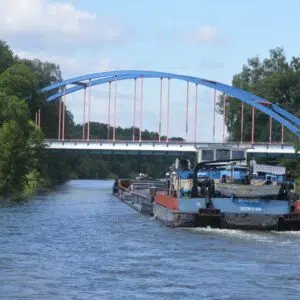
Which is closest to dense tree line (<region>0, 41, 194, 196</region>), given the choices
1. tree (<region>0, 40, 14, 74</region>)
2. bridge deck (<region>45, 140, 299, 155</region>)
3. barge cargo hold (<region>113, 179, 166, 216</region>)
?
tree (<region>0, 40, 14, 74</region>)

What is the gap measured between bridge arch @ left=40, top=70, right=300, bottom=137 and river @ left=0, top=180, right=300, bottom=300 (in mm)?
84162

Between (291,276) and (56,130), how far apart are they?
121m

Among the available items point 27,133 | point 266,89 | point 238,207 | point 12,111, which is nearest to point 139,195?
point 238,207

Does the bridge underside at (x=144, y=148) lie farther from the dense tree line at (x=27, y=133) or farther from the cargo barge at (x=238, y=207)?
A: the cargo barge at (x=238, y=207)

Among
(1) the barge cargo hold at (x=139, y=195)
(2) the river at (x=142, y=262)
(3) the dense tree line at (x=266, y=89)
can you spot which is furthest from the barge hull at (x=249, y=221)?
(3) the dense tree line at (x=266, y=89)

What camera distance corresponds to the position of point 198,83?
136125 mm

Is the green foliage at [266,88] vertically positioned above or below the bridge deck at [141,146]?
above

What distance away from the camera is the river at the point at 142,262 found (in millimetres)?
24484

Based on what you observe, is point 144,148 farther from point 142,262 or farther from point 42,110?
point 142,262

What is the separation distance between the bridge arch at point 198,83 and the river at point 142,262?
276 ft

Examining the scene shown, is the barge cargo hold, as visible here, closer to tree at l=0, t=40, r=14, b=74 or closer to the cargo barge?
the cargo barge

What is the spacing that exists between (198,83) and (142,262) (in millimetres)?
107081

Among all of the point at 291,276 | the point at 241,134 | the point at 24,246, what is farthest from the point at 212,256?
the point at 241,134

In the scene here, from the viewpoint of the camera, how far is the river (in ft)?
80.3
